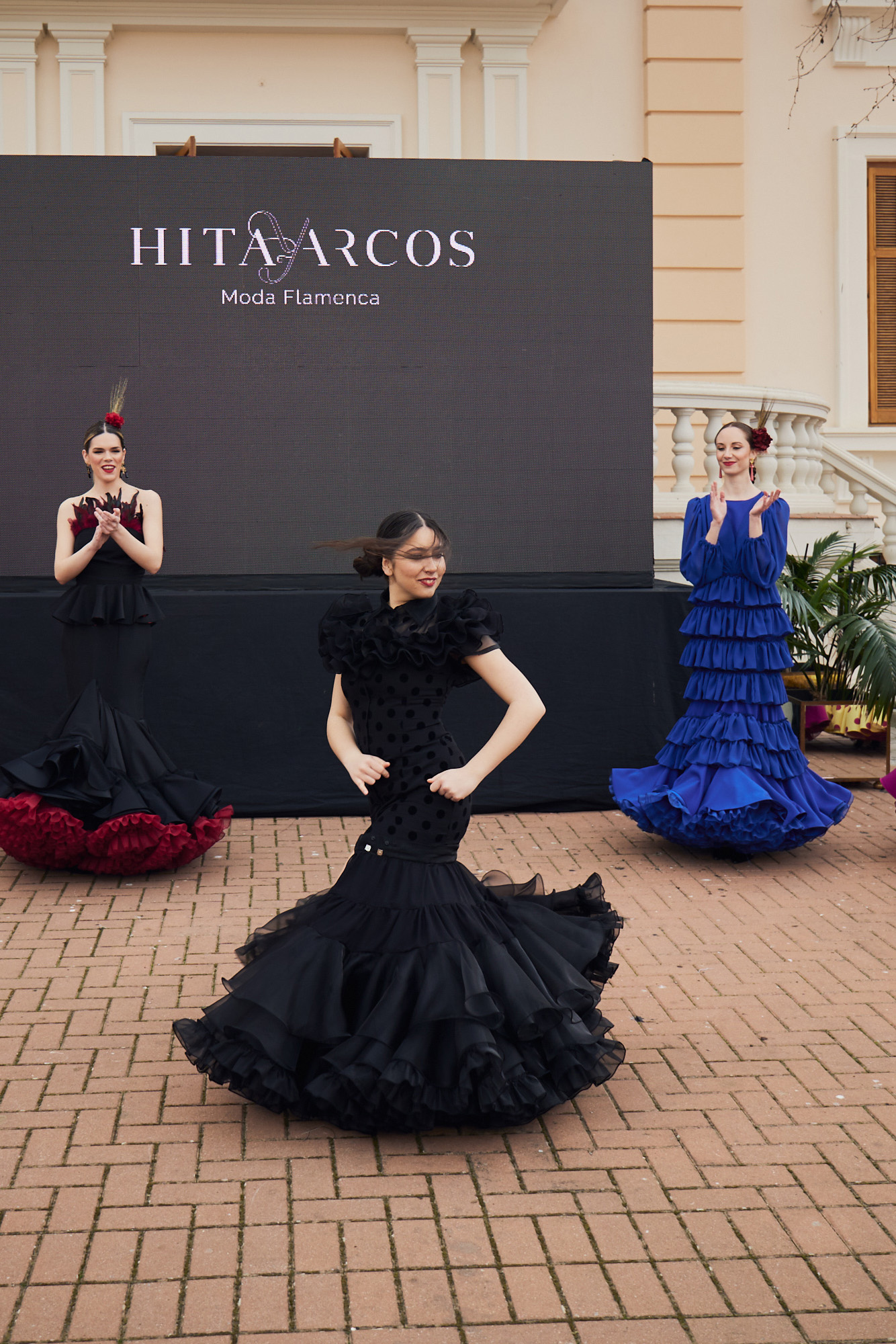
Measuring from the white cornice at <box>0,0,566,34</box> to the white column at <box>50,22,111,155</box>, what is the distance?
8 centimetres

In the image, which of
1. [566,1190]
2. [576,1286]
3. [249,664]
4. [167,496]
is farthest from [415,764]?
[167,496]

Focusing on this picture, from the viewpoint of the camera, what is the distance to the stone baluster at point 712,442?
930 cm

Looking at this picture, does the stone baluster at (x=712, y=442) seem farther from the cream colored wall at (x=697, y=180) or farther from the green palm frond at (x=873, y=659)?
the cream colored wall at (x=697, y=180)

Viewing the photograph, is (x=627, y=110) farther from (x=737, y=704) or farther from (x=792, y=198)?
(x=737, y=704)

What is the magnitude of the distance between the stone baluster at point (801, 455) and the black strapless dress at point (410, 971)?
6.42 metres

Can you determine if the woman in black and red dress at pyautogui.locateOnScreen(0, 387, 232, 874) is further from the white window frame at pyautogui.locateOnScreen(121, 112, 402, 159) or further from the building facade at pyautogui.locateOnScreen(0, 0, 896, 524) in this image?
the white window frame at pyautogui.locateOnScreen(121, 112, 402, 159)

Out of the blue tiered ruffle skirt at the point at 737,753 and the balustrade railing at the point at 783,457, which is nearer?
the blue tiered ruffle skirt at the point at 737,753

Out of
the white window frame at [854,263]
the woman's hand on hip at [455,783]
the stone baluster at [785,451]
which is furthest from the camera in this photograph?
the white window frame at [854,263]

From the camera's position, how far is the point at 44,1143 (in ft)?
12.9

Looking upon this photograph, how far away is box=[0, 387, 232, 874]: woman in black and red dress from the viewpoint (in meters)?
6.47

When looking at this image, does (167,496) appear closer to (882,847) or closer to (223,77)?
(882,847)

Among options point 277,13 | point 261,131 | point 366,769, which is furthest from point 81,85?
point 366,769

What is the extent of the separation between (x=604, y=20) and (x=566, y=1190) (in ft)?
39.1

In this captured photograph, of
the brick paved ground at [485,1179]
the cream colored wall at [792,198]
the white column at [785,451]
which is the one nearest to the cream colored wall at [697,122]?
the cream colored wall at [792,198]
